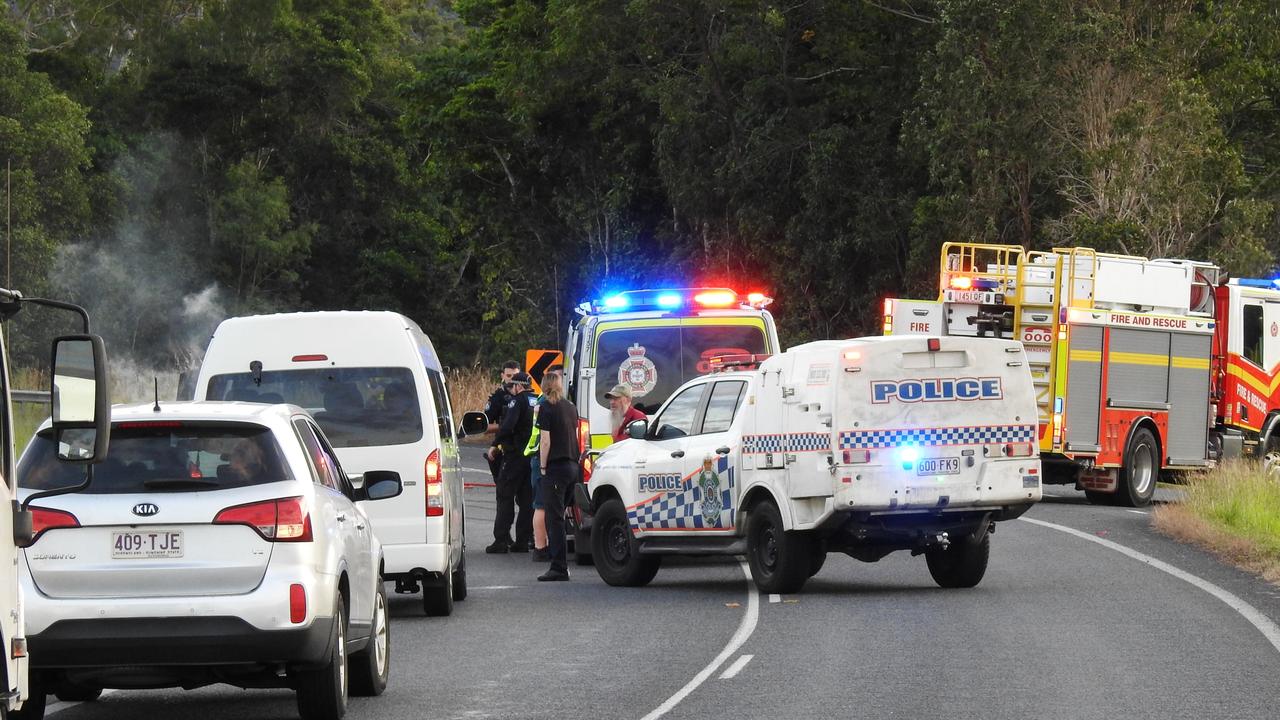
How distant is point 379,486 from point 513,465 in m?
9.45

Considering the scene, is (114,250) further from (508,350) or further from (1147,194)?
(1147,194)

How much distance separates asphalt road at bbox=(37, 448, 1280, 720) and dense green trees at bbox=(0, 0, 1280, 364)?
20061 mm

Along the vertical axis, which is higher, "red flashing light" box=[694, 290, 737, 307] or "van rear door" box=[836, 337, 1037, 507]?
"red flashing light" box=[694, 290, 737, 307]

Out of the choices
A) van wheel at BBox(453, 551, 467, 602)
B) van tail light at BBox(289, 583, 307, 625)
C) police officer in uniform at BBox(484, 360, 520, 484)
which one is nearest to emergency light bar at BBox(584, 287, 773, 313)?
police officer in uniform at BBox(484, 360, 520, 484)

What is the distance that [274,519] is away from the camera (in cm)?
931

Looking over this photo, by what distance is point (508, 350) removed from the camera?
6425 cm

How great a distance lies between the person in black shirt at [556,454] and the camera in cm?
1772

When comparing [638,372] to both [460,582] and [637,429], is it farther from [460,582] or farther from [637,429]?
[460,582]

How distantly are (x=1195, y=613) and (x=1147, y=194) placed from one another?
74.6 ft

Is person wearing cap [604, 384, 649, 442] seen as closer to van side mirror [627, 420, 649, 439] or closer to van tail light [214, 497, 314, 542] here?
van side mirror [627, 420, 649, 439]

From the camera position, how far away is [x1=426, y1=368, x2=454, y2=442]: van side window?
580 inches

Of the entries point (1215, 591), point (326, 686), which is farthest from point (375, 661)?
point (1215, 591)

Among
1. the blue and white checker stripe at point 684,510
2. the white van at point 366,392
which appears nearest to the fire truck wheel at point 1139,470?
the blue and white checker stripe at point 684,510

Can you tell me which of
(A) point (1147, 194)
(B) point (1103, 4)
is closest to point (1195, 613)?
(A) point (1147, 194)
